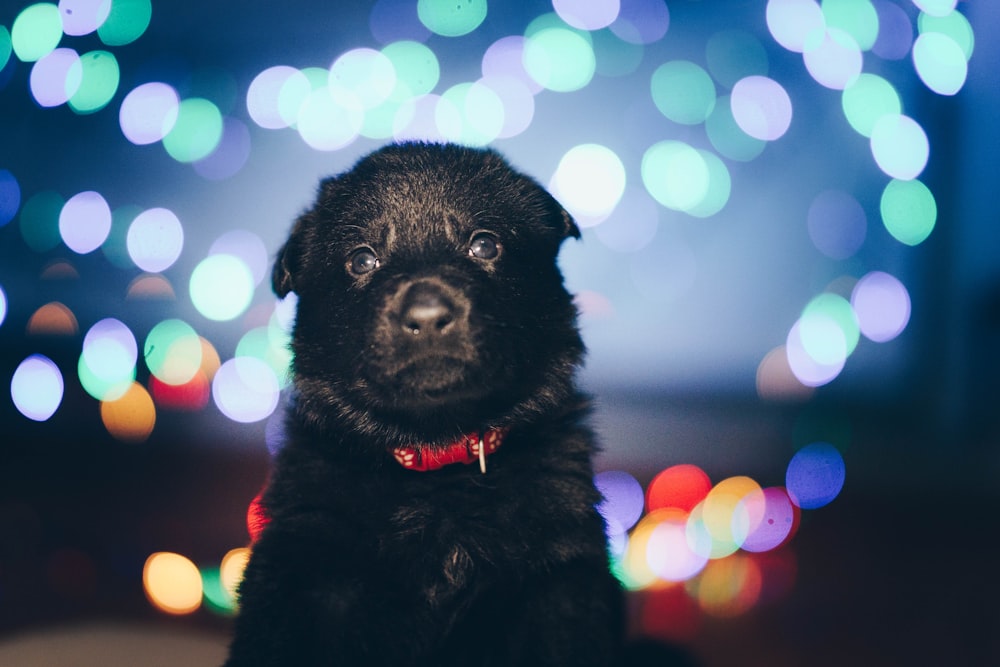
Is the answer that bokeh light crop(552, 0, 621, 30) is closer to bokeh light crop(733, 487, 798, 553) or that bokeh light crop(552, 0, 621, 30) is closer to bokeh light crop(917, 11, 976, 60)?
bokeh light crop(917, 11, 976, 60)

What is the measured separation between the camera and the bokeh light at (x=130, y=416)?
4191 mm

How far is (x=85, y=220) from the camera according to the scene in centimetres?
309

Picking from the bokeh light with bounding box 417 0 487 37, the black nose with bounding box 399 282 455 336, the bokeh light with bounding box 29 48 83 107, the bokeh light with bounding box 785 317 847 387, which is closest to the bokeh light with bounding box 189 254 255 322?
the bokeh light with bounding box 29 48 83 107

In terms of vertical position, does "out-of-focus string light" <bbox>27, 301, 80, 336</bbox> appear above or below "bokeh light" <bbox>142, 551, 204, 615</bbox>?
above

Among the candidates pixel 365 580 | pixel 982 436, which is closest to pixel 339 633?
pixel 365 580

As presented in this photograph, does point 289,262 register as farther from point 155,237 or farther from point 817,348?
point 817,348

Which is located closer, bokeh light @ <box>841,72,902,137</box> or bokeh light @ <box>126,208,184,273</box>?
bokeh light @ <box>126,208,184,273</box>

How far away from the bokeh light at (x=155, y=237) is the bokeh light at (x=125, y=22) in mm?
635

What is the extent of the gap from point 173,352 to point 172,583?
136 centimetres

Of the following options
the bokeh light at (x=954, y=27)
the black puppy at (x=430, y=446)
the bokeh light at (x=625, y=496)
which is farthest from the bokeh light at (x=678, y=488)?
the bokeh light at (x=954, y=27)

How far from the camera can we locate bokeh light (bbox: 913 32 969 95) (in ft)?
11.9

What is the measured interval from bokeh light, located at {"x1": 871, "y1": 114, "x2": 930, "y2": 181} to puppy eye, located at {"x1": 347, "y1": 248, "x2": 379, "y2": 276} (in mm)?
3053

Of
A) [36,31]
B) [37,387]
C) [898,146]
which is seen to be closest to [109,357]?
[37,387]

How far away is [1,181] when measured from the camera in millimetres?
2840
